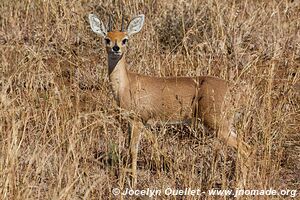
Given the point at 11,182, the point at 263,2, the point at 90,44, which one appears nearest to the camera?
the point at 11,182

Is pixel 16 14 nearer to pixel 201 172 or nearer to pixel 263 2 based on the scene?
pixel 263 2

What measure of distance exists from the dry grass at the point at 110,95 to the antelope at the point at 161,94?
17 cm

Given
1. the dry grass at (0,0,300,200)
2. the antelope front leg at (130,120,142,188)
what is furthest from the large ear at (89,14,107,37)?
the antelope front leg at (130,120,142,188)

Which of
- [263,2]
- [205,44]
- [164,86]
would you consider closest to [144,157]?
[164,86]

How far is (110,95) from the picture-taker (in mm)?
6391

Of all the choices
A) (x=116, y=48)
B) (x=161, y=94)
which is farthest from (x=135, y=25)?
(x=161, y=94)

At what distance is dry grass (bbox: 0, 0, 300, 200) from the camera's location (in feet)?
16.0

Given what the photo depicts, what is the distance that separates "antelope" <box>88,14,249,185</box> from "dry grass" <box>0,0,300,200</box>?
0.17 m

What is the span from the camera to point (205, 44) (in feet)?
24.0

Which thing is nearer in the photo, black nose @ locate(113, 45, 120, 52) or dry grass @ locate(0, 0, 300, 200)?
dry grass @ locate(0, 0, 300, 200)

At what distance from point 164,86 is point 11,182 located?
1965 mm

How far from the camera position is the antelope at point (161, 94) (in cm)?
570

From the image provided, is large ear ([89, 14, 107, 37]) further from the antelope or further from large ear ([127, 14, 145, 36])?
large ear ([127, 14, 145, 36])

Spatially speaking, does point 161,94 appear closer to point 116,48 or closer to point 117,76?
point 117,76
